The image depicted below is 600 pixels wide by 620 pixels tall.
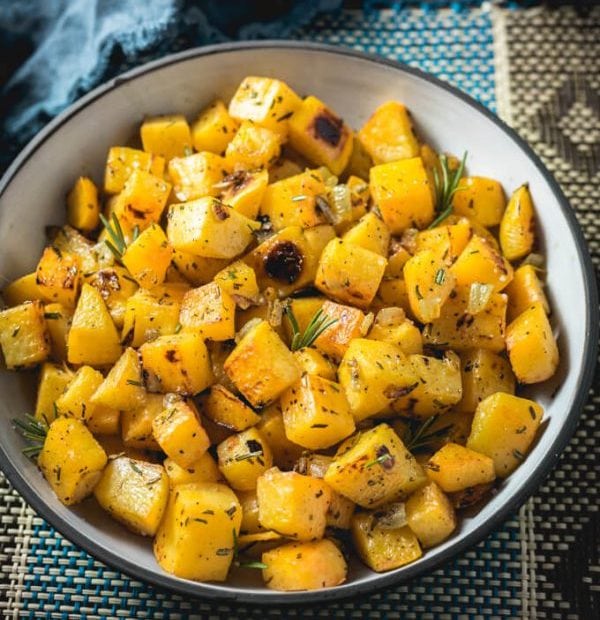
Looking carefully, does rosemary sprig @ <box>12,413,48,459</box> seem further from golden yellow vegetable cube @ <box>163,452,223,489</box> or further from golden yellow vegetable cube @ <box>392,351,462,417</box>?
golden yellow vegetable cube @ <box>392,351,462,417</box>

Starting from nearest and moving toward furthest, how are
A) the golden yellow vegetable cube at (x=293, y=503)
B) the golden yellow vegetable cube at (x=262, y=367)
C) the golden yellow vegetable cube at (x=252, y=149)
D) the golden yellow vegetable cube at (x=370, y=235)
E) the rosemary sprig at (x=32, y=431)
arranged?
the golden yellow vegetable cube at (x=293, y=503) < the golden yellow vegetable cube at (x=262, y=367) < the rosemary sprig at (x=32, y=431) < the golden yellow vegetable cube at (x=370, y=235) < the golden yellow vegetable cube at (x=252, y=149)

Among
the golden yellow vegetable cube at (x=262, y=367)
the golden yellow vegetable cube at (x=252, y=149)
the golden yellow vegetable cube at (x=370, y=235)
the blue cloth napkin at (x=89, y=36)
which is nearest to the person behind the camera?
the golden yellow vegetable cube at (x=262, y=367)

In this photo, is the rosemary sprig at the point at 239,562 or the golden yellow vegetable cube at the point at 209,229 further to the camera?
the golden yellow vegetable cube at the point at 209,229

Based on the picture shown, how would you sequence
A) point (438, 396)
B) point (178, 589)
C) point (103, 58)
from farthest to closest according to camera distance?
point (103, 58) < point (438, 396) < point (178, 589)

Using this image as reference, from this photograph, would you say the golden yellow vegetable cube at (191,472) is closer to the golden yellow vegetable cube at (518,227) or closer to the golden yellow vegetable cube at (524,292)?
the golden yellow vegetable cube at (524,292)

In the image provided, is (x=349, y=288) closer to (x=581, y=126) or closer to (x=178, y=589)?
(x=178, y=589)

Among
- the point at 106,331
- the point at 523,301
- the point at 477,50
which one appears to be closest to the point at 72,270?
the point at 106,331

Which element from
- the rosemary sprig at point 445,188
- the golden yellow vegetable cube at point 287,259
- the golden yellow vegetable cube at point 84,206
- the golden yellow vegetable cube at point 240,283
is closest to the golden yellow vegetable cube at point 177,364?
the golden yellow vegetable cube at point 240,283

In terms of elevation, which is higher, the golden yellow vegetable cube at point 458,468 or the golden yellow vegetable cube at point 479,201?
the golden yellow vegetable cube at point 479,201

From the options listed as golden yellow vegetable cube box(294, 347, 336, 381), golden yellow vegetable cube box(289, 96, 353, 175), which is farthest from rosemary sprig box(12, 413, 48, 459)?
golden yellow vegetable cube box(289, 96, 353, 175)
